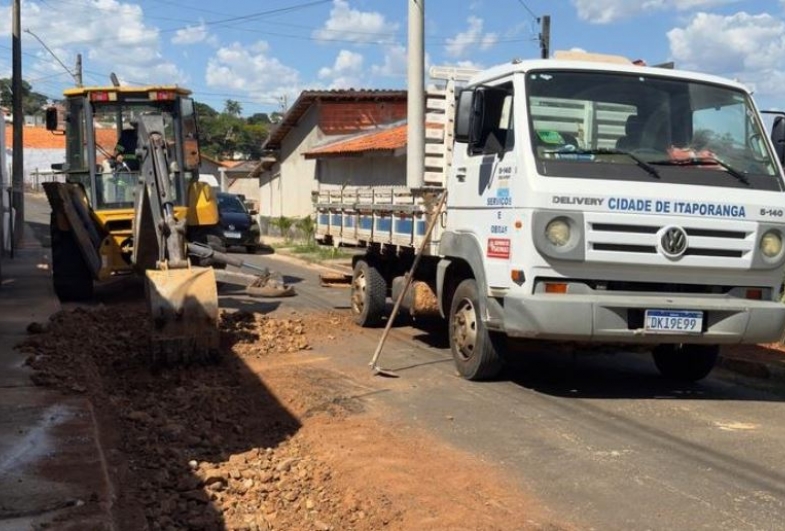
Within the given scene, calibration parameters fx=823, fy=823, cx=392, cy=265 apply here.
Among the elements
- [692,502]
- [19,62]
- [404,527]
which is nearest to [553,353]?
[692,502]

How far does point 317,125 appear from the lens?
100 ft

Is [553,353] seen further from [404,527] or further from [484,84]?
[404,527]

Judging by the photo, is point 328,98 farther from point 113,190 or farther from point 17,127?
point 113,190

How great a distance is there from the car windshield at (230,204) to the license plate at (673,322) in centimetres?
1942

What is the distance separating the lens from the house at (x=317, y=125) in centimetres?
3020

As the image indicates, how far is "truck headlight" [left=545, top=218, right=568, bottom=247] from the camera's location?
6.45 meters

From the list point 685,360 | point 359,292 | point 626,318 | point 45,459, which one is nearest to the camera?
point 45,459

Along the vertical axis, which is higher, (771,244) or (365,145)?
(365,145)

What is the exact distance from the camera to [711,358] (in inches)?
307

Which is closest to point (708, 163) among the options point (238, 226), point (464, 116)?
point (464, 116)

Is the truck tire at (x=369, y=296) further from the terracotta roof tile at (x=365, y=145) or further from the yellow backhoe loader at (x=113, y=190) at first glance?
the terracotta roof tile at (x=365, y=145)

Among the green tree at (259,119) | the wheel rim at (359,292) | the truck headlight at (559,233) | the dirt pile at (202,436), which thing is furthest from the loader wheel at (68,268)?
the green tree at (259,119)

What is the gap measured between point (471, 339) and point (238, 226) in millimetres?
17558

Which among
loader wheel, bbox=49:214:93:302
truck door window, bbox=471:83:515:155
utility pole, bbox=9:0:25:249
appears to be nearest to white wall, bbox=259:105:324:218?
utility pole, bbox=9:0:25:249
